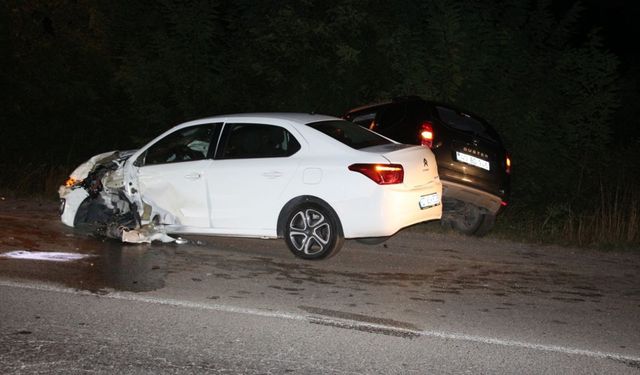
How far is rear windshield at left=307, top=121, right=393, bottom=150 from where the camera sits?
8.64m

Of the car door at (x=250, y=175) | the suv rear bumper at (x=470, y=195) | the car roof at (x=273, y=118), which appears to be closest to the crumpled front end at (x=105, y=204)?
the car door at (x=250, y=175)

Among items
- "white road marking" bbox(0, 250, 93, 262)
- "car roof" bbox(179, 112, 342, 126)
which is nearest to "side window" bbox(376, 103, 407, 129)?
"car roof" bbox(179, 112, 342, 126)

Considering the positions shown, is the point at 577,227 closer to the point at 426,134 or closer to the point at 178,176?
the point at 426,134

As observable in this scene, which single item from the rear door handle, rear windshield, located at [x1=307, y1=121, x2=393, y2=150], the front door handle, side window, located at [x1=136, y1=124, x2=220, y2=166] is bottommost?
the rear door handle

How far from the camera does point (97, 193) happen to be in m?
9.83

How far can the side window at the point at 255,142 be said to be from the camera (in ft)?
28.6

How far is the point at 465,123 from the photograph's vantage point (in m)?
10.2

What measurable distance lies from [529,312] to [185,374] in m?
3.26

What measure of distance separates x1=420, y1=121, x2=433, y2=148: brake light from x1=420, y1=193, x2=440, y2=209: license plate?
1.09m

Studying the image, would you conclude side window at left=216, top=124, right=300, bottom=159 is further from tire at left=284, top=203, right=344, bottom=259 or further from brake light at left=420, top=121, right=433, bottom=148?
brake light at left=420, top=121, right=433, bottom=148

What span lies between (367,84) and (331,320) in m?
10.7

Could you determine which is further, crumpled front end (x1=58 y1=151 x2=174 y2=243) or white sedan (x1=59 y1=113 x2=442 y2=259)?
crumpled front end (x1=58 y1=151 x2=174 y2=243)

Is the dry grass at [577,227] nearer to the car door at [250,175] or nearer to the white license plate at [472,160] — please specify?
the white license plate at [472,160]

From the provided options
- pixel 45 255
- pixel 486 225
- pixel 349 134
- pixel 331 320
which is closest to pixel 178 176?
pixel 45 255
